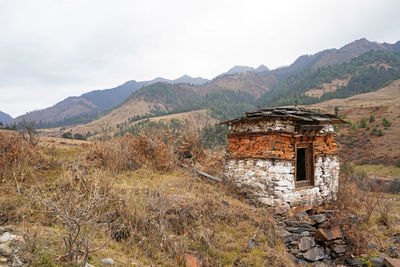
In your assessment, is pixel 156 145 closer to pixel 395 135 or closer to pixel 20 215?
pixel 20 215

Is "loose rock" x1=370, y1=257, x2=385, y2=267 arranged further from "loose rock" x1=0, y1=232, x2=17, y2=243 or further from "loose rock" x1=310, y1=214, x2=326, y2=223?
"loose rock" x1=0, y1=232, x2=17, y2=243

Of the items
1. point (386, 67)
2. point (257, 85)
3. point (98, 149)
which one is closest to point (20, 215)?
point (98, 149)

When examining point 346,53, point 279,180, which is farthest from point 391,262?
point 346,53

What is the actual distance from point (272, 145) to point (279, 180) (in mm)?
884

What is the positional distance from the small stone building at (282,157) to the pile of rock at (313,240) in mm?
511

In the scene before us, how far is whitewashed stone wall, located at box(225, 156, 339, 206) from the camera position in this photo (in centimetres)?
587

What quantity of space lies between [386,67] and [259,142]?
107 meters

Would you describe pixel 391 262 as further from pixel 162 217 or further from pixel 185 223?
pixel 162 217

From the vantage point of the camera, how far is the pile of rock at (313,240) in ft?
16.9

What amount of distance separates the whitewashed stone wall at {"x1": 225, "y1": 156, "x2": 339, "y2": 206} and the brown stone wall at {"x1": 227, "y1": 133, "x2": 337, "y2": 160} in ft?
0.57

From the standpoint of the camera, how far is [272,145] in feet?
19.8

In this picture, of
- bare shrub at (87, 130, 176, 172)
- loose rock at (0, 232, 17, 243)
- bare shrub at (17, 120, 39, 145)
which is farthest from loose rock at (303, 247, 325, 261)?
bare shrub at (17, 120, 39, 145)

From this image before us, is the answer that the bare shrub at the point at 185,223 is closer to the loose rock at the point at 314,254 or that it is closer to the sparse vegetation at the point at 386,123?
the loose rock at the point at 314,254

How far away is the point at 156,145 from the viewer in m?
9.45
